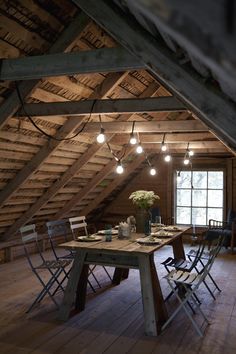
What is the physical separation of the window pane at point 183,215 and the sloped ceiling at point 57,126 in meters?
1.95

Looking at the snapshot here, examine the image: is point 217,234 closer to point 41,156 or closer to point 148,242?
point 148,242

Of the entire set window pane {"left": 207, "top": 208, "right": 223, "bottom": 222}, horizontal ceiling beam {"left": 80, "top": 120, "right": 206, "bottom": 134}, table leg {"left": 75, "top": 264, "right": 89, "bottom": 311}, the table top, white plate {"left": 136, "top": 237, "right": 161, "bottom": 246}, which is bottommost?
table leg {"left": 75, "top": 264, "right": 89, "bottom": 311}

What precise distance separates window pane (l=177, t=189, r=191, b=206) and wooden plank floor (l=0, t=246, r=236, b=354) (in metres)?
4.24

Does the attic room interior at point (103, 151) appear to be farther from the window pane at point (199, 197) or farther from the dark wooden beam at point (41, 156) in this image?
the window pane at point (199, 197)

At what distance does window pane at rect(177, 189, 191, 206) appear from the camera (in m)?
9.29

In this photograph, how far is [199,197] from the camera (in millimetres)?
9219

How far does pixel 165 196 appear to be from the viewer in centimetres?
940

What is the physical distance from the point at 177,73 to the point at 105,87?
9.90 feet

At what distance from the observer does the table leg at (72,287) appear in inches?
154

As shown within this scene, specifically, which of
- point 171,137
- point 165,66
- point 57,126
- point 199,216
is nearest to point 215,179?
point 199,216

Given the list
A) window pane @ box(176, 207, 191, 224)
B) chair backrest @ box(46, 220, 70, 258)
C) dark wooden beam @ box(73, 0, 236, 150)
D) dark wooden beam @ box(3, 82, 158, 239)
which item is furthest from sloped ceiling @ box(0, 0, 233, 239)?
window pane @ box(176, 207, 191, 224)

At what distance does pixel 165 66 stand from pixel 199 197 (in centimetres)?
737

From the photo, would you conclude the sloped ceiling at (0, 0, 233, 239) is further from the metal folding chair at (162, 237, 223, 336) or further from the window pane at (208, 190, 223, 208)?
the window pane at (208, 190, 223, 208)

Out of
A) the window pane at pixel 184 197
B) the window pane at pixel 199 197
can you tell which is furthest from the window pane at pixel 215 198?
the window pane at pixel 184 197
